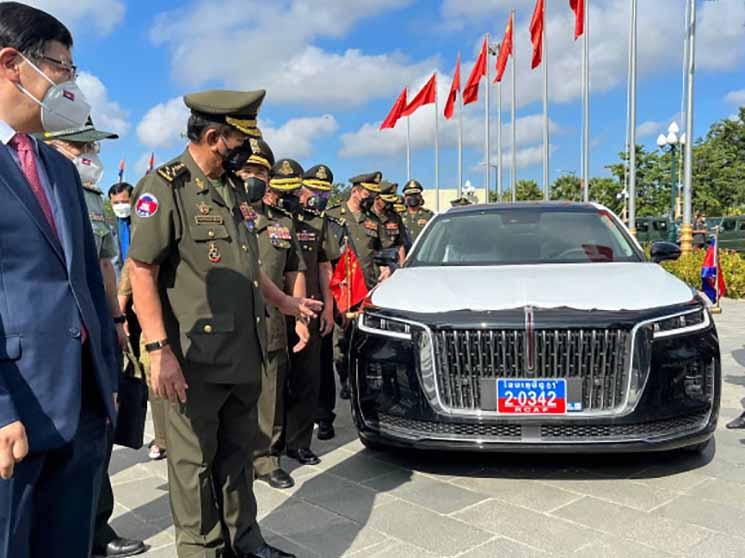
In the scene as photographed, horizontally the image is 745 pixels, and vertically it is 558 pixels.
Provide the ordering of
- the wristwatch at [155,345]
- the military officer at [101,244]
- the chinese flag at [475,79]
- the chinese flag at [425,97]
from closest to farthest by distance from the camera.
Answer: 1. the wristwatch at [155,345]
2. the military officer at [101,244]
3. the chinese flag at [475,79]
4. the chinese flag at [425,97]

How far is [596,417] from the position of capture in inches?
142

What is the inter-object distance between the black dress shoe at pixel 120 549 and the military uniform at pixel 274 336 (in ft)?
3.10

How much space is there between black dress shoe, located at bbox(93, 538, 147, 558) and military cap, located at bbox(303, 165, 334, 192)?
104 inches

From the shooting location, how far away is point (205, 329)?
8.71 ft

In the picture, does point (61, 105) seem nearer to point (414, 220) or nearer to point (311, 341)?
point (311, 341)

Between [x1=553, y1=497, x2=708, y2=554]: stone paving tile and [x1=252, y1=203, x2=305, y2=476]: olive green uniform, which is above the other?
[x1=252, y1=203, x2=305, y2=476]: olive green uniform

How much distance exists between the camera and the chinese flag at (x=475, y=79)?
24031mm

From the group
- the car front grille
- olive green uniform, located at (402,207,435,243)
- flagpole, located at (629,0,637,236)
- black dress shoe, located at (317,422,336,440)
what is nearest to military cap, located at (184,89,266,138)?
the car front grille

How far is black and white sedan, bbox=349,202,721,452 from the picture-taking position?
11.9 feet

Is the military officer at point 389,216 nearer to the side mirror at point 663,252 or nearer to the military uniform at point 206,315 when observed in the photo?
the side mirror at point 663,252

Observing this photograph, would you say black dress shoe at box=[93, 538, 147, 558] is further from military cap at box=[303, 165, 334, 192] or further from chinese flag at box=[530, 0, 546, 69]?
chinese flag at box=[530, 0, 546, 69]

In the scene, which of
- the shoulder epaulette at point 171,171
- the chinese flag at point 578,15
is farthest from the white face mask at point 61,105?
the chinese flag at point 578,15

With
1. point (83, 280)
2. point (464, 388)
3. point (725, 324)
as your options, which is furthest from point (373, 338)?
point (725, 324)

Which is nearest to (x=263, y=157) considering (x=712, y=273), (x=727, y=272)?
(x=712, y=273)
